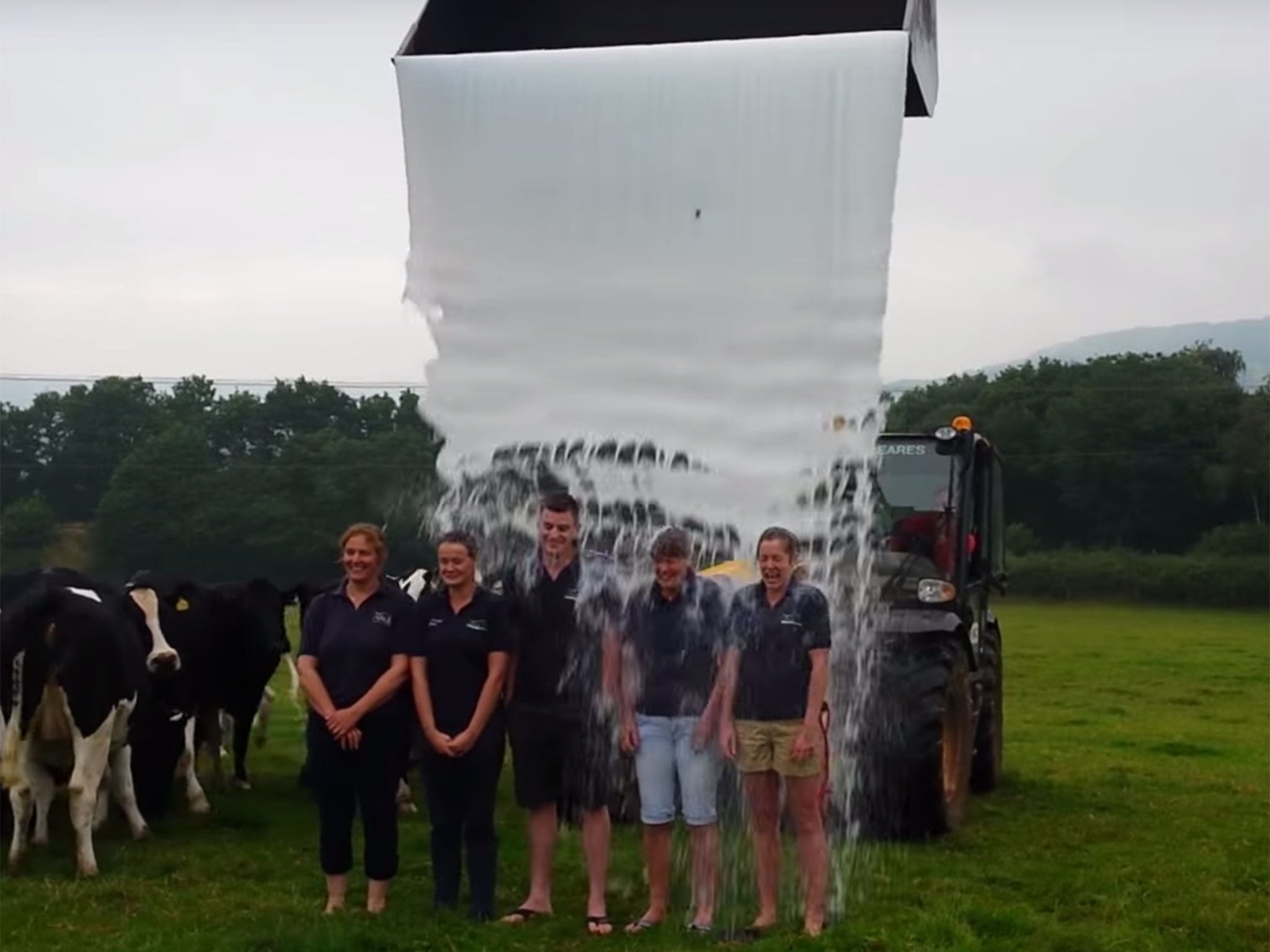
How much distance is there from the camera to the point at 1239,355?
57656 millimetres

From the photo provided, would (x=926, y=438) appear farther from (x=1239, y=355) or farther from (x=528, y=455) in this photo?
A: (x=1239, y=355)

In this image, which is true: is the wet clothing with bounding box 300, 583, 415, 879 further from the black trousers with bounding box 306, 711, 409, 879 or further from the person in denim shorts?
the person in denim shorts

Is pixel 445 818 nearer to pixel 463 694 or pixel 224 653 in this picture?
pixel 463 694

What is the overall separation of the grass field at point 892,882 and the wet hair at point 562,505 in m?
1.51

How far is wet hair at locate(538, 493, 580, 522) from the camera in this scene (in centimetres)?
538

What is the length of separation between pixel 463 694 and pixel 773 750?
1.13 metres

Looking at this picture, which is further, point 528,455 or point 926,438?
point 926,438

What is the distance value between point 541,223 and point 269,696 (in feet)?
19.2

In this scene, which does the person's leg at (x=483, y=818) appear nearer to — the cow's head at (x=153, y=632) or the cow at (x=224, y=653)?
the cow's head at (x=153, y=632)

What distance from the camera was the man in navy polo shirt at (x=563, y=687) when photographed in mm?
5430

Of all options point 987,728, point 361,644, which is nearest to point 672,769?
point 361,644

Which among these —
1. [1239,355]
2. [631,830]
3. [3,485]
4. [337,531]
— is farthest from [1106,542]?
A: [631,830]

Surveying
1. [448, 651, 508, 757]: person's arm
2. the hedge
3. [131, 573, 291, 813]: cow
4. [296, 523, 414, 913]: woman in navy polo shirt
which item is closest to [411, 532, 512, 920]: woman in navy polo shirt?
[448, 651, 508, 757]: person's arm

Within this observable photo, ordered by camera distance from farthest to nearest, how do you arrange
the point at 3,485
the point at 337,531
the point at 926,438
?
the point at 3,485, the point at 337,531, the point at 926,438
